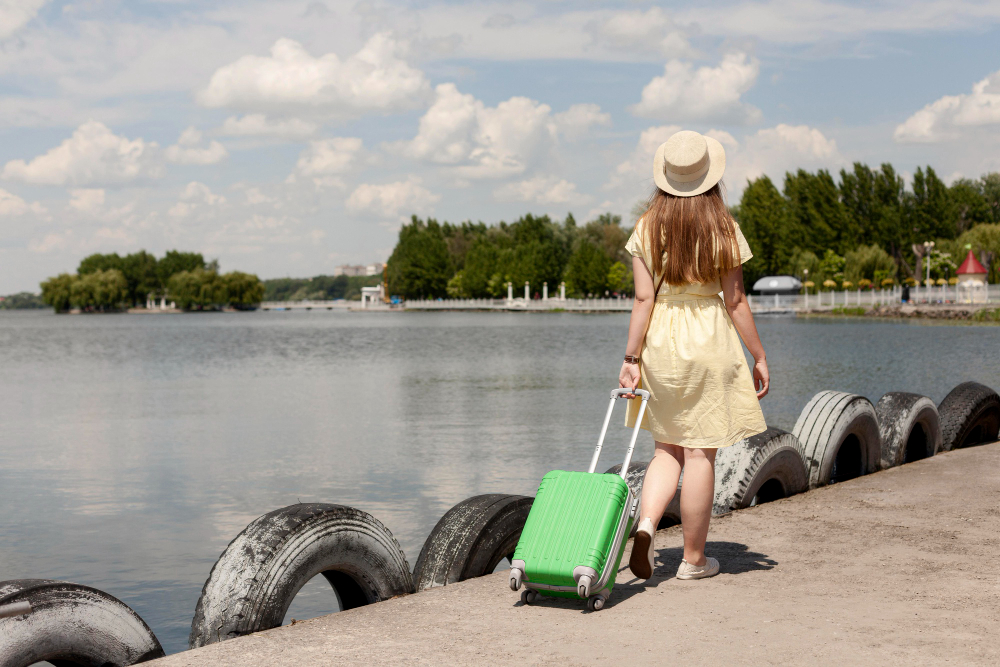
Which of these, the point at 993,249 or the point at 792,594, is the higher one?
the point at 993,249

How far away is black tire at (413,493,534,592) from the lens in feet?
14.6

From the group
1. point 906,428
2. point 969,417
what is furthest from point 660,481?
point 969,417

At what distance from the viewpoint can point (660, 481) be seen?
14.2 feet

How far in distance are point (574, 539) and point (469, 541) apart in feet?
2.79

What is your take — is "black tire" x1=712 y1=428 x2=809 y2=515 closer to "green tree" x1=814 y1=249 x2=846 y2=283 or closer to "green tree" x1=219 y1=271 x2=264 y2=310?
"green tree" x1=814 y1=249 x2=846 y2=283

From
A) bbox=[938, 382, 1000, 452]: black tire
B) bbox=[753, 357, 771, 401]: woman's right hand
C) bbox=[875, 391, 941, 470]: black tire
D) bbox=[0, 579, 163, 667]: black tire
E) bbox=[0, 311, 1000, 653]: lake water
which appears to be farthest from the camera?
bbox=[938, 382, 1000, 452]: black tire

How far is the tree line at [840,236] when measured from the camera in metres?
78.1

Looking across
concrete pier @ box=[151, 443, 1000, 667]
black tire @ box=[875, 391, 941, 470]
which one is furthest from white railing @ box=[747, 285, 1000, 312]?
concrete pier @ box=[151, 443, 1000, 667]

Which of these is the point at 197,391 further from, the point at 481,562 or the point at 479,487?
the point at 481,562

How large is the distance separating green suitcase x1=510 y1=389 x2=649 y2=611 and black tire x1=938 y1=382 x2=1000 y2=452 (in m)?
5.53

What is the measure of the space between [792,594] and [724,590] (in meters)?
0.28

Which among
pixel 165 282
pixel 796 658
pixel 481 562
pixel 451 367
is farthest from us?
pixel 165 282

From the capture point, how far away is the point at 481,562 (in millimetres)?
4543

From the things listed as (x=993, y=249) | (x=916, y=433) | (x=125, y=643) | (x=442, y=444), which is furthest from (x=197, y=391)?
(x=993, y=249)
